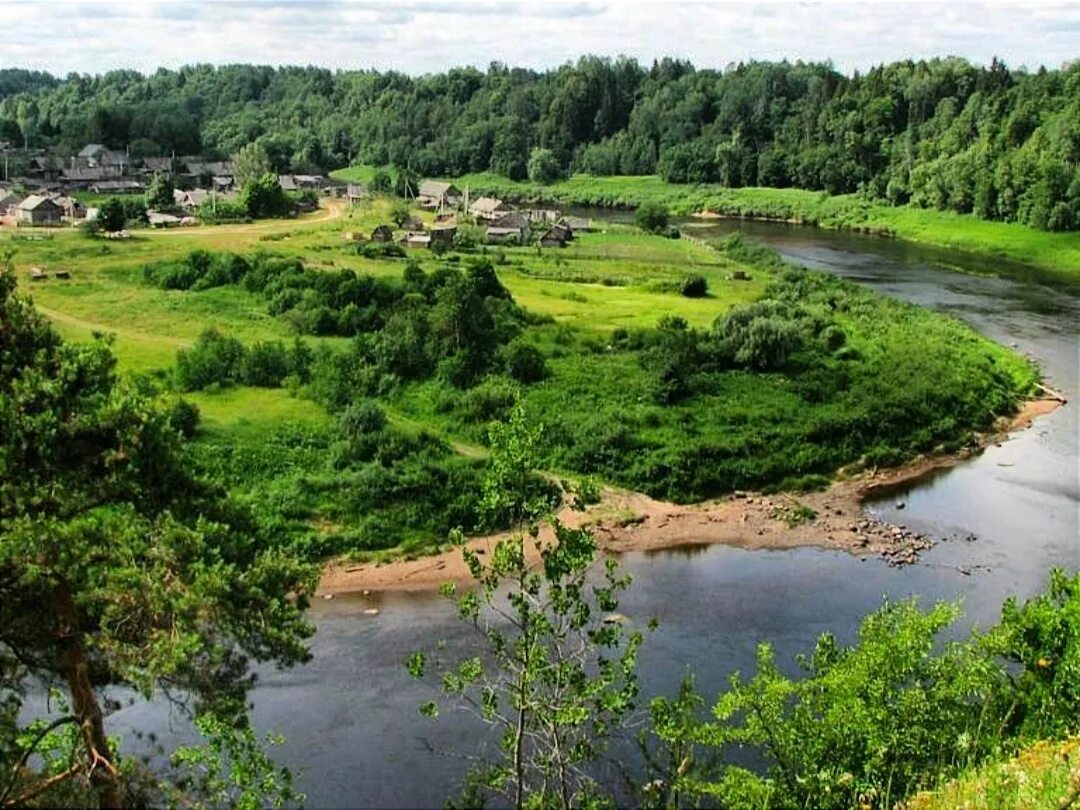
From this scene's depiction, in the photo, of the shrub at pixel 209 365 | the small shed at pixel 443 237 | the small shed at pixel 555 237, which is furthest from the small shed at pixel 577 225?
the shrub at pixel 209 365

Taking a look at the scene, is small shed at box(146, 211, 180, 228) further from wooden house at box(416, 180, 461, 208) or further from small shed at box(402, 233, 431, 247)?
wooden house at box(416, 180, 461, 208)

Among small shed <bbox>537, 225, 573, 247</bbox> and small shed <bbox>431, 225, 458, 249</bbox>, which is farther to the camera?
small shed <bbox>537, 225, 573, 247</bbox>

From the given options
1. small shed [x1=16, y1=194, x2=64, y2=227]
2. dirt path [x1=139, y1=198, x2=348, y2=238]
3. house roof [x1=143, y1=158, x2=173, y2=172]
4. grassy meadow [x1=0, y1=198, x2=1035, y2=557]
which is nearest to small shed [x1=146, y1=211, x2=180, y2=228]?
dirt path [x1=139, y1=198, x2=348, y2=238]

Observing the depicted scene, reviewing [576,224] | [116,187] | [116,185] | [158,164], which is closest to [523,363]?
[576,224]

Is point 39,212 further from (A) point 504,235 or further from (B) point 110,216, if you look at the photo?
(A) point 504,235

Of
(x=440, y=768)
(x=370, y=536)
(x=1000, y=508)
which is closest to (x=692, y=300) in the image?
(x=1000, y=508)

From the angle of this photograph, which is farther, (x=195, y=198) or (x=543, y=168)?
(x=543, y=168)
